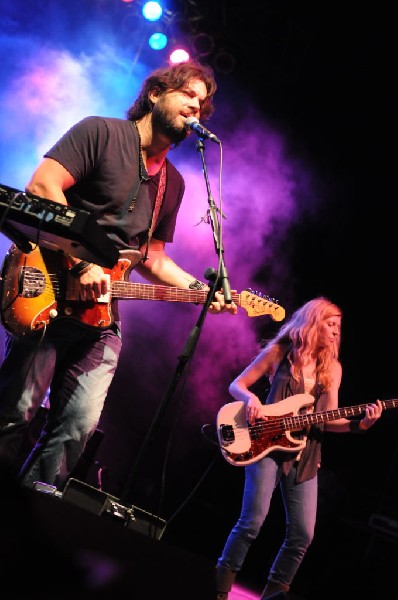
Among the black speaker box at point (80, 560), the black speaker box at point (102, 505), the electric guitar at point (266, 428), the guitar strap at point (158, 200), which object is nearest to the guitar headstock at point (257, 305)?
the electric guitar at point (266, 428)

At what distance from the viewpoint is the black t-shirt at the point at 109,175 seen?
3287mm

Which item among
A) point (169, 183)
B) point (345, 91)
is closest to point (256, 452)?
point (169, 183)

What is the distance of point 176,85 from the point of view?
12.6 feet

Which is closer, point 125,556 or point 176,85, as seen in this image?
point 125,556

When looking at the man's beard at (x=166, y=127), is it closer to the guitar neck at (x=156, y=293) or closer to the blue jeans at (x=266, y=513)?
the guitar neck at (x=156, y=293)

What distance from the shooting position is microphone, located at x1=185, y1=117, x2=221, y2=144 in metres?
3.21

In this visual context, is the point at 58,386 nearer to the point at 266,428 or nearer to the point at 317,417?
the point at 266,428

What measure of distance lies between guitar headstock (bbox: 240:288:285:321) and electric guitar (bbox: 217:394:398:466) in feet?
2.35

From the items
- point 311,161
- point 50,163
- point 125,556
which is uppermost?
point 311,161

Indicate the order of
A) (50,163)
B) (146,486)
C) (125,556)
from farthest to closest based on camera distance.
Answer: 1. (146,486)
2. (50,163)
3. (125,556)

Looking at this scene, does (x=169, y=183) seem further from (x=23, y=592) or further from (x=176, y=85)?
(x=23, y=592)

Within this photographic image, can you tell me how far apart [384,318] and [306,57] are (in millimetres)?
3419

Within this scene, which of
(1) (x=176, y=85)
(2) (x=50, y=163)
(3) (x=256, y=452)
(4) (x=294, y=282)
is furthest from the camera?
(4) (x=294, y=282)

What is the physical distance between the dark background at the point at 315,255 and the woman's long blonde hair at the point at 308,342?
205 cm
